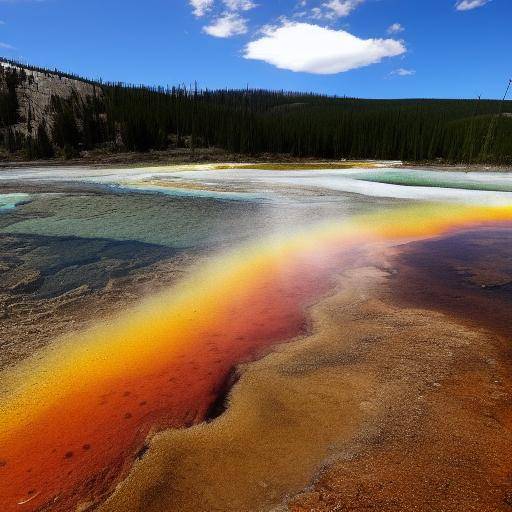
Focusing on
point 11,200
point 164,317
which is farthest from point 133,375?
point 11,200

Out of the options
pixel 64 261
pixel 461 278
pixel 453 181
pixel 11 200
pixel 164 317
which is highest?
pixel 453 181

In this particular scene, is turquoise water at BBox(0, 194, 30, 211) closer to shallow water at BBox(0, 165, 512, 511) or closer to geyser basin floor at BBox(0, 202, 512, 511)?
shallow water at BBox(0, 165, 512, 511)

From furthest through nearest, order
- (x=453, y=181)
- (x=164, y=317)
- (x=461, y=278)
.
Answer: (x=453, y=181), (x=461, y=278), (x=164, y=317)

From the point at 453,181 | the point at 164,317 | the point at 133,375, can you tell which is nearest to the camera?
the point at 133,375

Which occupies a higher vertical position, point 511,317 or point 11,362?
point 511,317

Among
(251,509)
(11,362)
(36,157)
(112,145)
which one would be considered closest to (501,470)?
(251,509)

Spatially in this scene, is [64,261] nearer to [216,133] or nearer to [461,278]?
[461,278]

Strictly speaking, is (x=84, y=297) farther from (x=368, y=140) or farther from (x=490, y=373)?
(x=368, y=140)

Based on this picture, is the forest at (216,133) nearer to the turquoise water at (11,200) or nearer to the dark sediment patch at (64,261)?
the turquoise water at (11,200)
